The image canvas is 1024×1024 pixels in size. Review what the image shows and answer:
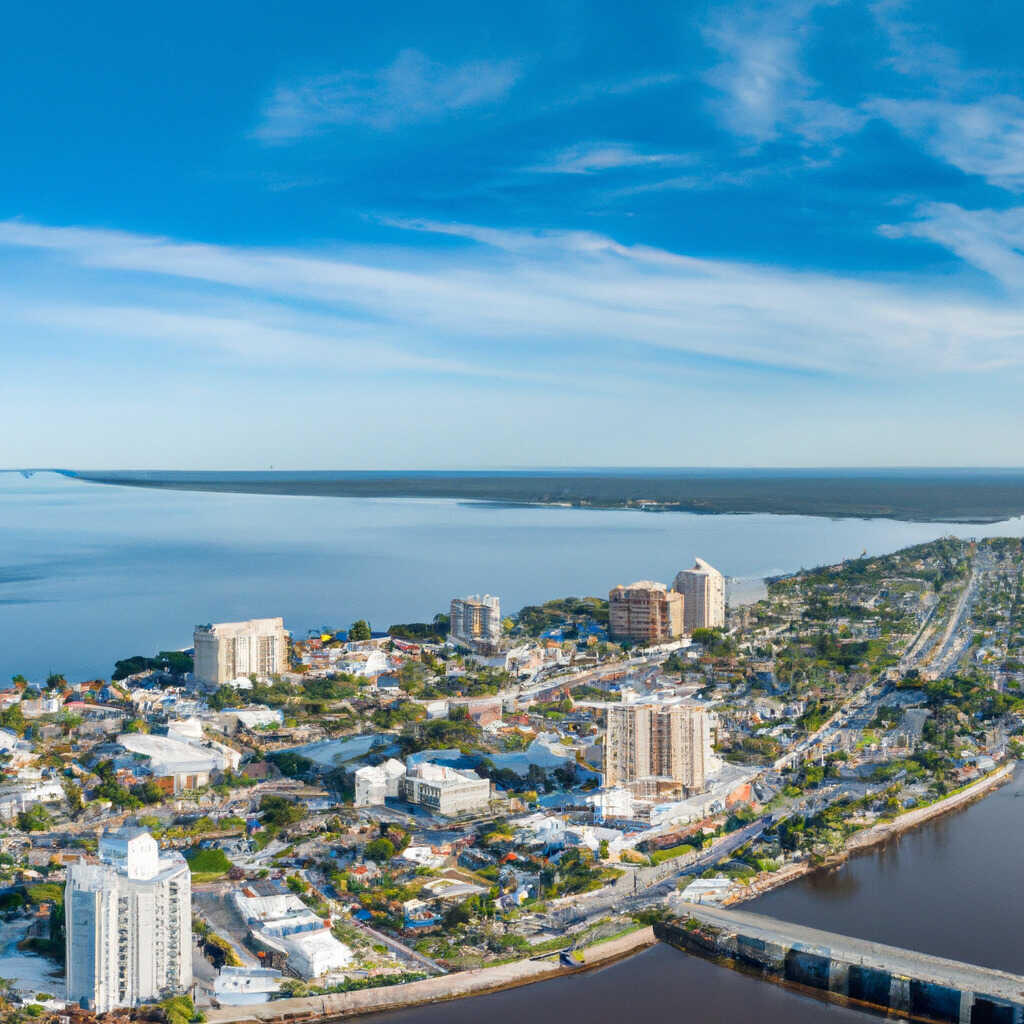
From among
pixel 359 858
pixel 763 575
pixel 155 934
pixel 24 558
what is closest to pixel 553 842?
pixel 359 858

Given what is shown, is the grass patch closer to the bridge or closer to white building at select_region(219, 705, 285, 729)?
the bridge

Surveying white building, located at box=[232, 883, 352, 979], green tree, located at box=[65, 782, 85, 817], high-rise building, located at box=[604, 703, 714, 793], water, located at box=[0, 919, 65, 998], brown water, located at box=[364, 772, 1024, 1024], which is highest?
high-rise building, located at box=[604, 703, 714, 793]

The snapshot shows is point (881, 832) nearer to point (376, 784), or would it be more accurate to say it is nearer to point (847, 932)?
point (847, 932)

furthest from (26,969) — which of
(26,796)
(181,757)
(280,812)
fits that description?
(181,757)

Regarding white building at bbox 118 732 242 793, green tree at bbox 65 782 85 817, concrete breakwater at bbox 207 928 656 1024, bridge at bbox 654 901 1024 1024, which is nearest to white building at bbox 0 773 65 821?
green tree at bbox 65 782 85 817

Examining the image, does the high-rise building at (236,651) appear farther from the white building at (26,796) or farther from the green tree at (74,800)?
the green tree at (74,800)

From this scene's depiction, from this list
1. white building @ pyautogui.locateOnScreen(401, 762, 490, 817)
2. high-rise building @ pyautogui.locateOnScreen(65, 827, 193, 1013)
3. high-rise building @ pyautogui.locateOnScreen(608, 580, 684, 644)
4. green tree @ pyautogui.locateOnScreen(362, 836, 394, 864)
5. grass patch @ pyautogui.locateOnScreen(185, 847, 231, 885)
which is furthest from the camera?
high-rise building @ pyautogui.locateOnScreen(608, 580, 684, 644)

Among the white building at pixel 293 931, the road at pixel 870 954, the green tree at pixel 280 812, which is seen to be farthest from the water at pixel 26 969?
the road at pixel 870 954

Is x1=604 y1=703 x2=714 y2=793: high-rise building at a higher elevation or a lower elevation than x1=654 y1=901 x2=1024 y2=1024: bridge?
higher

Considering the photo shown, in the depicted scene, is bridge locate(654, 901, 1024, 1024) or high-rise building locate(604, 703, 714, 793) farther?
high-rise building locate(604, 703, 714, 793)
